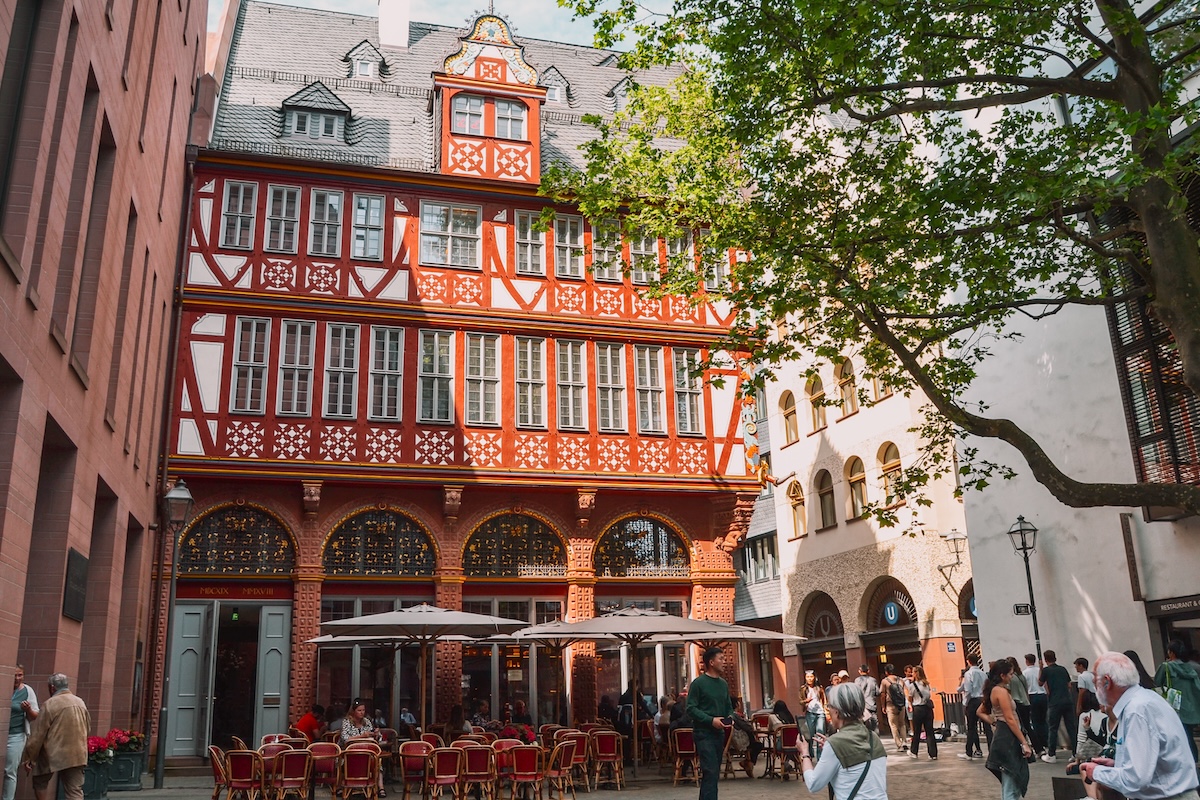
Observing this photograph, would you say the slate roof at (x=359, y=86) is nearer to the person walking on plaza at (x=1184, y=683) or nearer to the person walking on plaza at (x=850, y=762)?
the person walking on plaza at (x=1184, y=683)

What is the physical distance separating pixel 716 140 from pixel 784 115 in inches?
105

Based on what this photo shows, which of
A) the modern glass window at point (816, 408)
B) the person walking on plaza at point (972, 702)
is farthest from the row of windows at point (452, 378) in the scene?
the modern glass window at point (816, 408)

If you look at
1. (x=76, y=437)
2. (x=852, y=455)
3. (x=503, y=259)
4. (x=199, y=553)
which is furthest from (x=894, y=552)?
(x=76, y=437)

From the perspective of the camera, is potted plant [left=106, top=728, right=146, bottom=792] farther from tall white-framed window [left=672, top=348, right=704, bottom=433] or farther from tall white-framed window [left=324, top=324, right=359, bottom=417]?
tall white-framed window [left=672, top=348, right=704, bottom=433]

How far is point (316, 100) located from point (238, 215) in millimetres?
4340

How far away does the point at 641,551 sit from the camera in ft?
78.2

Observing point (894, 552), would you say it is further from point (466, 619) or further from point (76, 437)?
point (76, 437)

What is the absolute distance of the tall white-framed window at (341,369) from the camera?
21.8 metres

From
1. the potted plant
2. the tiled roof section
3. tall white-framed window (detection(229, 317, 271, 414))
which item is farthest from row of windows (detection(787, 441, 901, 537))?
the potted plant

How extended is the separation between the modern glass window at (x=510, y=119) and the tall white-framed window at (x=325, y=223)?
419 centimetres

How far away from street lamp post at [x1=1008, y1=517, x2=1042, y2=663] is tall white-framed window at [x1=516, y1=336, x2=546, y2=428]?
→ 9855mm

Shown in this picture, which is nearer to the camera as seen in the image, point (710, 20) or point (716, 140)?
point (710, 20)

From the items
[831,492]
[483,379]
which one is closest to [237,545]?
[483,379]

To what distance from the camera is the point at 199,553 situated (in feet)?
68.8
